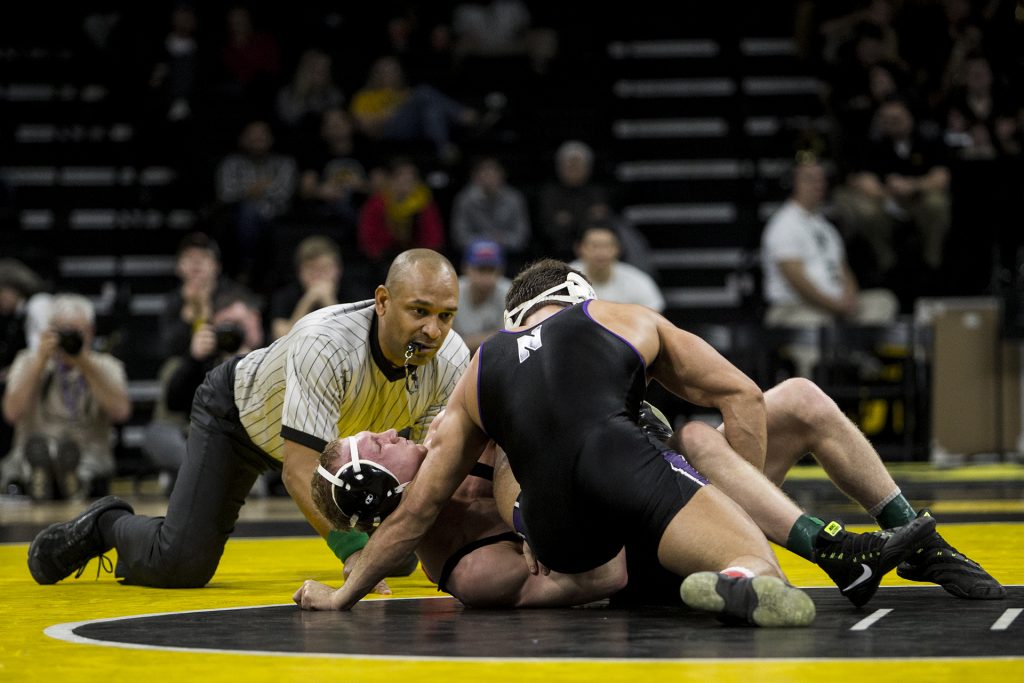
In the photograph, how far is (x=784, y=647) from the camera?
376 centimetres

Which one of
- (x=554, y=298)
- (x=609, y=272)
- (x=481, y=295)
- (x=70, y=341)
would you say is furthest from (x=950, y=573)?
(x=70, y=341)

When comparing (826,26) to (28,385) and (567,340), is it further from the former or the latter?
(567,340)

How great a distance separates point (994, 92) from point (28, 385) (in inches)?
297

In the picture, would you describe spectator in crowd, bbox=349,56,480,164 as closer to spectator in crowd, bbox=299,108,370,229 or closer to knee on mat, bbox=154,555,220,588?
spectator in crowd, bbox=299,108,370,229

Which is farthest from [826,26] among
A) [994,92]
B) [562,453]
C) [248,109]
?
[562,453]

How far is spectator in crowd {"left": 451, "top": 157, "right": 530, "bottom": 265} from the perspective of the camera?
12477 millimetres

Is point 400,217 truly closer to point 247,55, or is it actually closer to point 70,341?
point 247,55

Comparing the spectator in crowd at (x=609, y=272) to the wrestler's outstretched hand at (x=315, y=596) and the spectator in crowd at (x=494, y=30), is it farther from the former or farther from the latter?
the wrestler's outstretched hand at (x=315, y=596)

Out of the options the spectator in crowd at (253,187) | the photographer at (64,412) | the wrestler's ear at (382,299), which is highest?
the spectator in crowd at (253,187)

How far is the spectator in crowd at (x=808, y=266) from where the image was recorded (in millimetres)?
11648

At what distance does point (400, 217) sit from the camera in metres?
12.5

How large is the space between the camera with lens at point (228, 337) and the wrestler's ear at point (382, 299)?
12.3 feet

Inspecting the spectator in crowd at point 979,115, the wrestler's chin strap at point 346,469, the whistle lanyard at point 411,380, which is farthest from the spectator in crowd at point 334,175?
the wrestler's chin strap at point 346,469

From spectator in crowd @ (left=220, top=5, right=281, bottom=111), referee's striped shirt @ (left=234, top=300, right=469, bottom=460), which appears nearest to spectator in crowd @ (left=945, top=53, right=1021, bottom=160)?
spectator in crowd @ (left=220, top=5, right=281, bottom=111)
